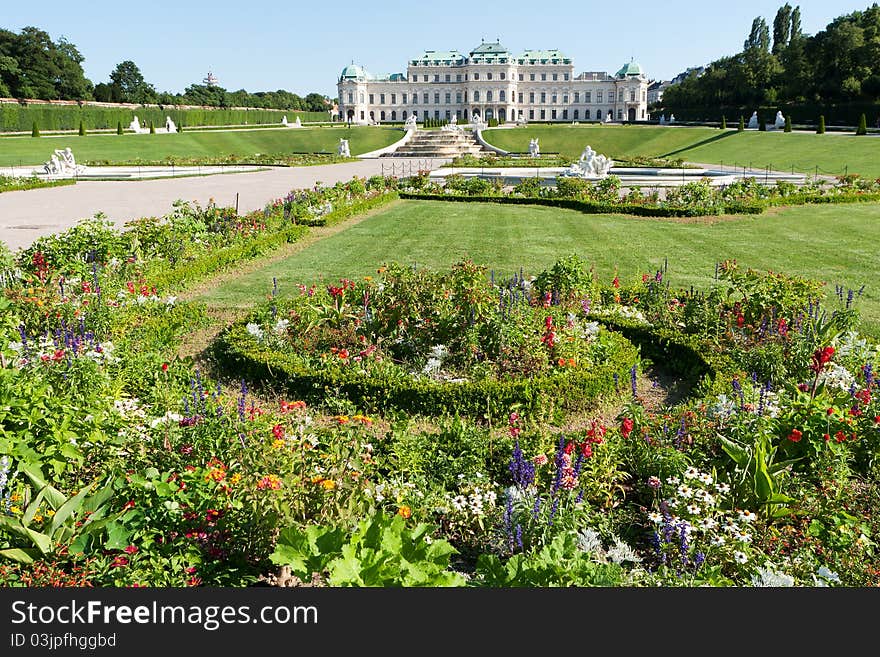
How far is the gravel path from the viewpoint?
1672 cm

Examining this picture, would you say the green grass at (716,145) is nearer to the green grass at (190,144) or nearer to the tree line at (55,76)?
the green grass at (190,144)

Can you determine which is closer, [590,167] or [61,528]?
[61,528]

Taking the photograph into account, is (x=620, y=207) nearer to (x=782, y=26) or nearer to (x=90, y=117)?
(x=90, y=117)

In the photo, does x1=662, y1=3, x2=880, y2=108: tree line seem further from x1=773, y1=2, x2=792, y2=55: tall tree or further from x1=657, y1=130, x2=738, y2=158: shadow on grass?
x1=657, y1=130, x2=738, y2=158: shadow on grass

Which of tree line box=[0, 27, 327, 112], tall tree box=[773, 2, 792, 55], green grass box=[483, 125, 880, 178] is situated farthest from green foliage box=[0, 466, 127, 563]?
tall tree box=[773, 2, 792, 55]

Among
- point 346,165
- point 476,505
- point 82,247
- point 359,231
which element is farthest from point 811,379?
point 346,165

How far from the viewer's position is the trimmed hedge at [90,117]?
50.4 meters

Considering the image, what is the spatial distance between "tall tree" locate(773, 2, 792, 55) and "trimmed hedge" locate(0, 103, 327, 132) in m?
55.8

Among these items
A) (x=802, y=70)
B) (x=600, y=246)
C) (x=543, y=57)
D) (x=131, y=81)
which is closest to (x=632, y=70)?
(x=543, y=57)

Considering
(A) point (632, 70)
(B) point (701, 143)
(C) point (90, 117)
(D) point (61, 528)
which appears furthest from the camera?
(A) point (632, 70)

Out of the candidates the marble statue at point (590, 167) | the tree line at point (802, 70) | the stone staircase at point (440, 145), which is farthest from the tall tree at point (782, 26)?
the marble statue at point (590, 167)

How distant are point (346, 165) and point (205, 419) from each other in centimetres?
3812

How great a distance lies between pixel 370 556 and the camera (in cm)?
290

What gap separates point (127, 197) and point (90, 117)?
39.9 metres
